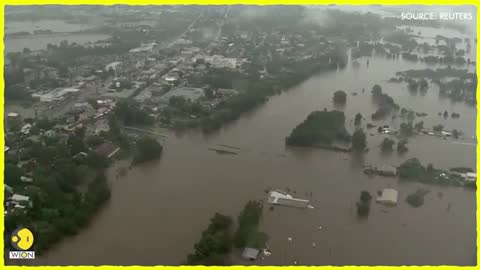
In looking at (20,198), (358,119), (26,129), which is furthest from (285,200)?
(26,129)

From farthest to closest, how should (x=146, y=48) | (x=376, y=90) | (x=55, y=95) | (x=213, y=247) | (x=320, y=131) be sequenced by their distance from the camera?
1. (x=146, y=48)
2. (x=376, y=90)
3. (x=55, y=95)
4. (x=320, y=131)
5. (x=213, y=247)

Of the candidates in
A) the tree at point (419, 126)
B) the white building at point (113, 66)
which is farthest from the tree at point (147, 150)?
the white building at point (113, 66)

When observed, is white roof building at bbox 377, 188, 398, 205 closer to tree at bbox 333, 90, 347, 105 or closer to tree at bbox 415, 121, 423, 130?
tree at bbox 415, 121, 423, 130

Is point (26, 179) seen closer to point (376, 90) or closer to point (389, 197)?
point (389, 197)

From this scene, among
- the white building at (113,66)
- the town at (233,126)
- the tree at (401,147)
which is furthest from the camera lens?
the white building at (113,66)

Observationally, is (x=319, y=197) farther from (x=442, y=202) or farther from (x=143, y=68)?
(x=143, y=68)

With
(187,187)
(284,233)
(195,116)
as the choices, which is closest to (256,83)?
(195,116)

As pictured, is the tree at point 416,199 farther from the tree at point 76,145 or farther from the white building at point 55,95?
the white building at point 55,95
